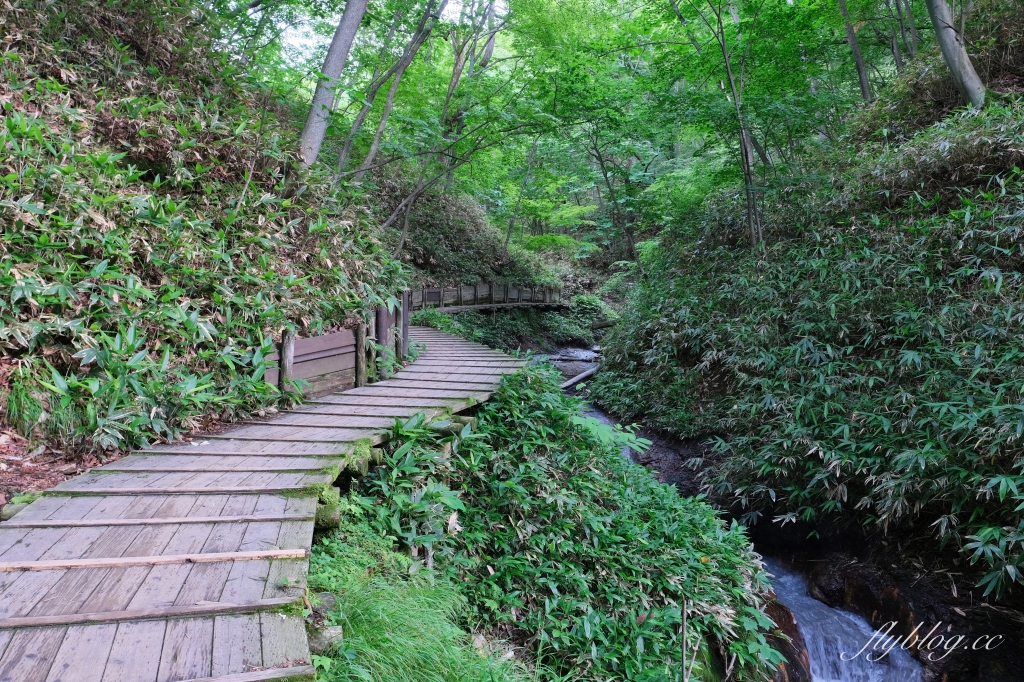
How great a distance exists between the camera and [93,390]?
3164 millimetres

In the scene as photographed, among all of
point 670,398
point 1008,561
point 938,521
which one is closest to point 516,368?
point 670,398

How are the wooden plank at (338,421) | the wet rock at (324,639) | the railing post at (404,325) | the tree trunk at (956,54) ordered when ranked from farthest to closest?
the tree trunk at (956,54) < the railing post at (404,325) < the wooden plank at (338,421) < the wet rock at (324,639)

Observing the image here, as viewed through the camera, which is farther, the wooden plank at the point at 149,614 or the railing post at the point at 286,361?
the railing post at the point at 286,361

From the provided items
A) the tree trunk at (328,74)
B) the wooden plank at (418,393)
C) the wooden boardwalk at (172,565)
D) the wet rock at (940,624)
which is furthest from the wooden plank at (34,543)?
the wet rock at (940,624)

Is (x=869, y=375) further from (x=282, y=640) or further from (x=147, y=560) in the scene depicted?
(x=147, y=560)

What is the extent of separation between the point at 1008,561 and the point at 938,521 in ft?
1.61

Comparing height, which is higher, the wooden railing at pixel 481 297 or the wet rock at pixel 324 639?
the wooden railing at pixel 481 297

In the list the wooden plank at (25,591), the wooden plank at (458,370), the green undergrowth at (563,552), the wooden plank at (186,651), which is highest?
the wooden plank at (458,370)

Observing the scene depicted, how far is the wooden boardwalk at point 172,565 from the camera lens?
1.54 meters

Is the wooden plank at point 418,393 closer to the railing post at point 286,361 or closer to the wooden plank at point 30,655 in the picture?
the railing post at point 286,361

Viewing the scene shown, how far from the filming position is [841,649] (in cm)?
484

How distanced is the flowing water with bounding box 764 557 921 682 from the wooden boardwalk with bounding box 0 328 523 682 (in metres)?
4.55

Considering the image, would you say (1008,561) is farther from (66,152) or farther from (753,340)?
(66,152)

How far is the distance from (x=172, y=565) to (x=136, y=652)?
516 mm
